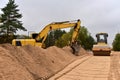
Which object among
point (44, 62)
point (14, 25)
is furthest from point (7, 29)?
point (44, 62)

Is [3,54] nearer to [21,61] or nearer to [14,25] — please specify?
[21,61]

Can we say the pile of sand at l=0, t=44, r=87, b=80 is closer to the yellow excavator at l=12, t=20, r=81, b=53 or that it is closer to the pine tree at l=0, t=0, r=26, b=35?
the yellow excavator at l=12, t=20, r=81, b=53

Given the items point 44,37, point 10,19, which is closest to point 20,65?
point 44,37

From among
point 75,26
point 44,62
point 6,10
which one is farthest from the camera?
point 6,10

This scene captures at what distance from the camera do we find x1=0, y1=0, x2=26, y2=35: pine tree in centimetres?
6391

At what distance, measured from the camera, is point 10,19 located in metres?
67.7

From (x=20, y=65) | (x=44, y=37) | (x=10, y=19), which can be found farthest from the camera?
(x=10, y=19)

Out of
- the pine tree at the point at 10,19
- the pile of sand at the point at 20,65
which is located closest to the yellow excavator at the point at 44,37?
the pile of sand at the point at 20,65

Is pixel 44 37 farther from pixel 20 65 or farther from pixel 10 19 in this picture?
pixel 10 19

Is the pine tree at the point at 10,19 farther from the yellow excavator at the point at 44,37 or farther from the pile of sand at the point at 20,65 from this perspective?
the pile of sand at the point at 20,65

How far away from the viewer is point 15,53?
18.5 meters

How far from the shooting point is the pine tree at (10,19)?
63906 mm

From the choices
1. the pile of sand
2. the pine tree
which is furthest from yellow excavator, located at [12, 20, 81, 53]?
the pine tree

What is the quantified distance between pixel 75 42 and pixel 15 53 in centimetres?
2137
